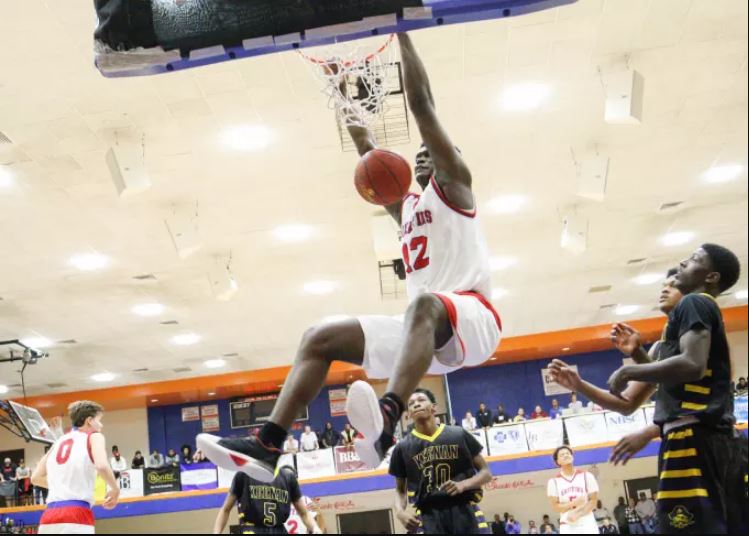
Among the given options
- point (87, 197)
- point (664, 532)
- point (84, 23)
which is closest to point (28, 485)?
point (87, 197)

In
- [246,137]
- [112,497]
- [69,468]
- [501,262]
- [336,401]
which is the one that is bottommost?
[112,497]

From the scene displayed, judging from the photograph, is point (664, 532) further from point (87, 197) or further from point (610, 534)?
point (610, 534)

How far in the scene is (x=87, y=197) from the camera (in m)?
10.3

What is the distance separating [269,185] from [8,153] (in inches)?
125

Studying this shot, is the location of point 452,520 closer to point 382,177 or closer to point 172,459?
point 382,177

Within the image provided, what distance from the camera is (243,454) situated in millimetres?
2836

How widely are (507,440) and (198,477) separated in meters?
7.44

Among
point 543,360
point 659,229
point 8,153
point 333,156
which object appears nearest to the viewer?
point 8,153

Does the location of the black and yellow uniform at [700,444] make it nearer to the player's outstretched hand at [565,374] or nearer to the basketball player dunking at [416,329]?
the player's outstretched hand at [565,374]

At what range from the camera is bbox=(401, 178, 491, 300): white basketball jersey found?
3596 millimetres

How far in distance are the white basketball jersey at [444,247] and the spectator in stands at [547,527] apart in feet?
59.7

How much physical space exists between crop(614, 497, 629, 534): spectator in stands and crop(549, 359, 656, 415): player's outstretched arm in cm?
1698

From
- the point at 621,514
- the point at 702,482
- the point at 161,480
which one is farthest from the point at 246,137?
the point at 621,514

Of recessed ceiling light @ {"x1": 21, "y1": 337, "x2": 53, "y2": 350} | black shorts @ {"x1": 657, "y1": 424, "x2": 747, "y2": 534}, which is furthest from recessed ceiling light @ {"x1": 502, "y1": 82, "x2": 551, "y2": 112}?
recessed ceiling light @ {"x1": 21, "y1": 337, "x2": 53, "y2": 350}
